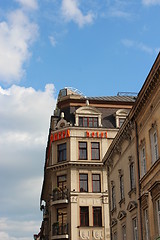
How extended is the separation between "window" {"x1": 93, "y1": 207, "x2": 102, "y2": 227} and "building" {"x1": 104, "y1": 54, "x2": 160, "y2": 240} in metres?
10.9

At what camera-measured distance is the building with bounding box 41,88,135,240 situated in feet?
145

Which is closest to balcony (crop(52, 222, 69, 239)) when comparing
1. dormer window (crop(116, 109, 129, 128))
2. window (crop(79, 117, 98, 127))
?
window (crop(79, 117, 98, 127))

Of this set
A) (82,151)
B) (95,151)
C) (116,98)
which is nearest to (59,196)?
(82,151)

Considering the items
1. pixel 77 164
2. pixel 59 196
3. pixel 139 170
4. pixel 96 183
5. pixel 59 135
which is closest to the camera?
pixel 139 170

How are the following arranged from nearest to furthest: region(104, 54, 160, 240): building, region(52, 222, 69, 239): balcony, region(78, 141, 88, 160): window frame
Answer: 1. region(104, 54, 160, 240): building
2. region(52, 222, 69, 239): balcony
3. region(78, 141, 88, 160): window frame

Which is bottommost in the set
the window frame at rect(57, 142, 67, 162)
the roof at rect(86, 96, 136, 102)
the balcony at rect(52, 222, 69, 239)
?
the balcony at rect(52, 222, 69, 239)

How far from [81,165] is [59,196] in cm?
390

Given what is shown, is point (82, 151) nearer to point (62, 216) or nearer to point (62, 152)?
point (62, 152)

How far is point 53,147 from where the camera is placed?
47.6m

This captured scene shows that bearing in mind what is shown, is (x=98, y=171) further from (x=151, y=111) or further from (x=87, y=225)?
(x=151, y=111)

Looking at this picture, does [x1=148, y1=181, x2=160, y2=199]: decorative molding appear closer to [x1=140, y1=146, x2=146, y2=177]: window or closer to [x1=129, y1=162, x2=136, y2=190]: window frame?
[x1=140, y1=146, x2=146, y2=177]: window

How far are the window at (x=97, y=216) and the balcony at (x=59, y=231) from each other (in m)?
2.96

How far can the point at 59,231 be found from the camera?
44.1 m

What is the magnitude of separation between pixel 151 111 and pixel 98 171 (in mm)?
22696
